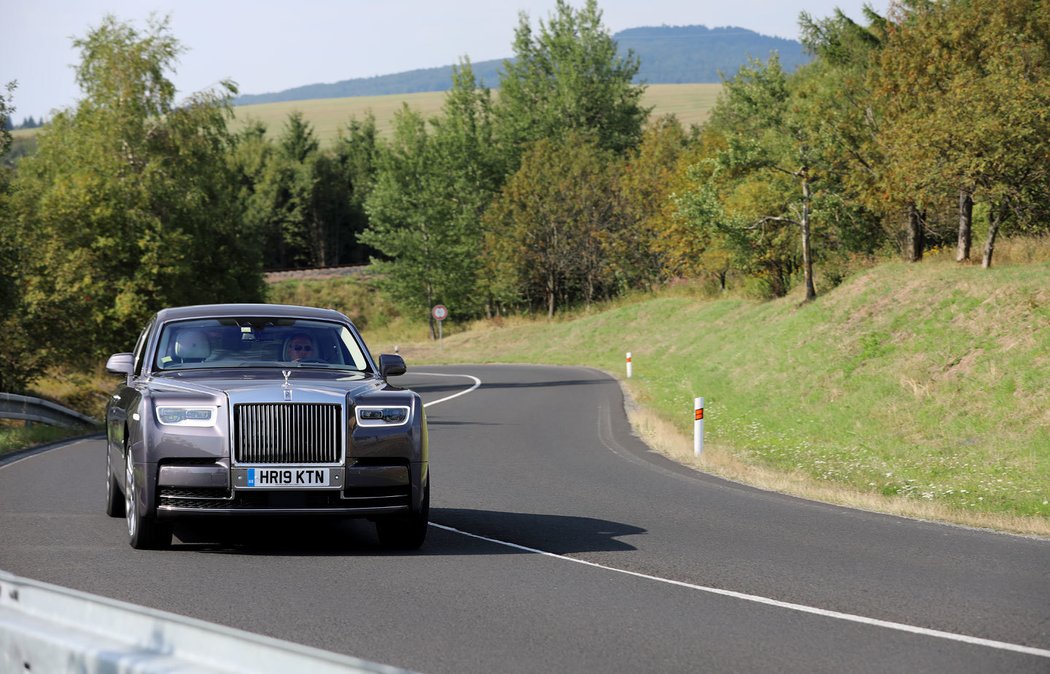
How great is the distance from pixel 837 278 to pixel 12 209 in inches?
1093

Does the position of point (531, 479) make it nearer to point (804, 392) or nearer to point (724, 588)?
point (724, 588)

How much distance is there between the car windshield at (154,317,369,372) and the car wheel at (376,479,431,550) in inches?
57.3

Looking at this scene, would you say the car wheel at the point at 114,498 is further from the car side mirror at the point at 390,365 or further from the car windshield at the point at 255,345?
the car side mirror at the point at 390,365

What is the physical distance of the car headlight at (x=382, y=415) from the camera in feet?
29.0

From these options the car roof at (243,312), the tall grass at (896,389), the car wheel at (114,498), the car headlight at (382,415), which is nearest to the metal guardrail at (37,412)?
the tall grass at (896,389)

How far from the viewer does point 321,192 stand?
105625 millimetres

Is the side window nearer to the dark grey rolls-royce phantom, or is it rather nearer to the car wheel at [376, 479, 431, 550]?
the dark grey rolls-royce phantom

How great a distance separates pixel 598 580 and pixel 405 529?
69.1 inches

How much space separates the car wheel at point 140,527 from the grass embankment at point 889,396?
7.21m

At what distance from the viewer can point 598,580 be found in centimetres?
841

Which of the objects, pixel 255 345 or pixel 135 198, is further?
pixel 135 198

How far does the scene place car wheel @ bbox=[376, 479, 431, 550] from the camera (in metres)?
9.31

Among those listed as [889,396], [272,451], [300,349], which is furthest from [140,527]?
[889,396]

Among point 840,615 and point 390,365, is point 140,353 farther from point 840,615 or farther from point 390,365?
point 840,615
